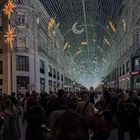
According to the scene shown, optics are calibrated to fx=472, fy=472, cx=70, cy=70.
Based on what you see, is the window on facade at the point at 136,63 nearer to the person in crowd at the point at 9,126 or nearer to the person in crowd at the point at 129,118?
the person in crowd at the point at 129,118

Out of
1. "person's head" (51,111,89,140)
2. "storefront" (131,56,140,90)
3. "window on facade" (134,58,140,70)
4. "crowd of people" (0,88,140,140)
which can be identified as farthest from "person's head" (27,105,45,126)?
"window on facade" (134,58,140,70)

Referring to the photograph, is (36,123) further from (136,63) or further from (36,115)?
(136,63)

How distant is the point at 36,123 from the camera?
25.5ft

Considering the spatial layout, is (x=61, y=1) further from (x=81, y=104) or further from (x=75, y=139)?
(x=75, y=139)

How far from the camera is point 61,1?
19.8 metres

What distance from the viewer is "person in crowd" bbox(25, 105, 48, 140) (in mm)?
7668

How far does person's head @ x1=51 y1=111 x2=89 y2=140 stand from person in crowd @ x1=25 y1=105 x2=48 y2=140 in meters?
4.68

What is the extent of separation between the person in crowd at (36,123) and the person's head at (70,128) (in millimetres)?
4676

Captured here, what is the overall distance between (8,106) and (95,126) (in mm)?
2542

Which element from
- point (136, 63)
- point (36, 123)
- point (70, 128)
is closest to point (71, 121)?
point (70, 128)

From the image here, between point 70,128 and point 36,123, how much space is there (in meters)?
4.94

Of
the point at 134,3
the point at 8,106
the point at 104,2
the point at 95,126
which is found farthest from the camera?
the point at 104,2

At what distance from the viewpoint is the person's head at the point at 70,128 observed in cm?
288

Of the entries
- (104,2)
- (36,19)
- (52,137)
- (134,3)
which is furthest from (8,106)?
(36,19)
